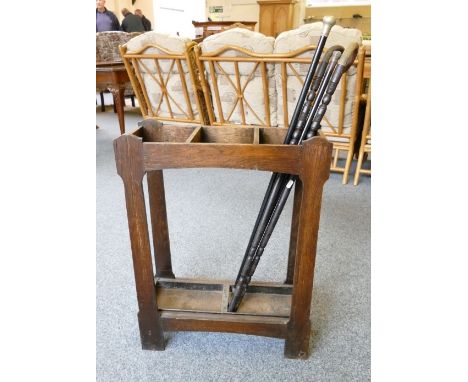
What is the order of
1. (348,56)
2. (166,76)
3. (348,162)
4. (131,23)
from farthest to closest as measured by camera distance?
(131,23) → (166,76) → (348,162) → (348,56)

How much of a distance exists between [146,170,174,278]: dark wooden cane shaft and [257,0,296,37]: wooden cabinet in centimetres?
582

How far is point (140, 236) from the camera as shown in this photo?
3.14 ft

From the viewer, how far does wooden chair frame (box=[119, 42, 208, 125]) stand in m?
2.16

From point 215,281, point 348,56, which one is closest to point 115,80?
point 215,281

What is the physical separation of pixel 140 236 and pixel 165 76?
166 centimetres

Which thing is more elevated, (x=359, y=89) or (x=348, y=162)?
(x=359, y=89)

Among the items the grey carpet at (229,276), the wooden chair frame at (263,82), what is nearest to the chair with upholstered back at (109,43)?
the wooden chair frame at (263,82)

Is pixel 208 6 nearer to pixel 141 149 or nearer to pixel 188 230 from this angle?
pixel 188 230

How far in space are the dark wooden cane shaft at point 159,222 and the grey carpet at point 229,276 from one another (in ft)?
0.60

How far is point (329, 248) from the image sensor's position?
5.37 ft

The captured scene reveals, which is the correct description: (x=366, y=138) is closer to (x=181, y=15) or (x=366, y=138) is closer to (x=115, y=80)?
(x=115, y=80)

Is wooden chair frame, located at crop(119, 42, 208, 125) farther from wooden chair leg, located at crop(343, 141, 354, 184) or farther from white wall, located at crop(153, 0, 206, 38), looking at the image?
white wall, located at crop(153, 0, 206, 38)
